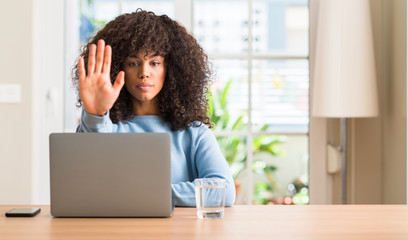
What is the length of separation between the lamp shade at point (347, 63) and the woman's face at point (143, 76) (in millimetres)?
1181

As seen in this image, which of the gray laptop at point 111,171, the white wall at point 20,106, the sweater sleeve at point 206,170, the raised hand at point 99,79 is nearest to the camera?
the gray laptop at point 111,171

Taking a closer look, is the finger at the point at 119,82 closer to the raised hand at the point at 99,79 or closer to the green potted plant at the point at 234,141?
the raised hand at the point at 99,79

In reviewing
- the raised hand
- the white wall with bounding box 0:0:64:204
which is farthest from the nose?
the white wall with bounding box 0:0:64:204

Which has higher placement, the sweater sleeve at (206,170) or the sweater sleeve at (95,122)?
the sweater sleeve at (95,122)

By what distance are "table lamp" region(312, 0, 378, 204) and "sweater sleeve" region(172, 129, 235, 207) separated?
1.09 m

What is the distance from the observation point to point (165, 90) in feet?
6.10

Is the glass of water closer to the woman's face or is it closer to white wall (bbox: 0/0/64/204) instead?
the woman's face

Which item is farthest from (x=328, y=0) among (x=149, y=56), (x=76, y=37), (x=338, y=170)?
(x=76, y=37)

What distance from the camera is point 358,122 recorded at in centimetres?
302

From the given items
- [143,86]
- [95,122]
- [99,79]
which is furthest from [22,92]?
[99,79]

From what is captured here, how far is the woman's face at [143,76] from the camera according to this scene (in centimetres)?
171

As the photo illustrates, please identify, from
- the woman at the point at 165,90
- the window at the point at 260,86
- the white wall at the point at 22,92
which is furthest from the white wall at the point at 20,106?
the woman at the point at 165,90

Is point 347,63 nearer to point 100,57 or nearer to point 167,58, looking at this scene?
point 167,58

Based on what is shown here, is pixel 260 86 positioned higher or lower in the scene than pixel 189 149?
higher
